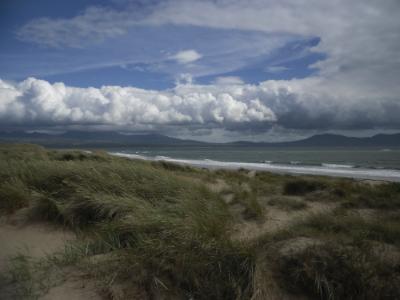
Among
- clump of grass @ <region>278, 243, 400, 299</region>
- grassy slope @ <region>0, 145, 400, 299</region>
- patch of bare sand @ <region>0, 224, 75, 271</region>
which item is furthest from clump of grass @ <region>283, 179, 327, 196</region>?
patch of bare sand @ <region>0, 224, 75, 271</region>

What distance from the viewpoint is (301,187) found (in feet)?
37.2

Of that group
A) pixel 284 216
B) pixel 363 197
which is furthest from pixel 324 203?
pixel 284 216

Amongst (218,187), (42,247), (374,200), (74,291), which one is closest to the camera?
(74,291)

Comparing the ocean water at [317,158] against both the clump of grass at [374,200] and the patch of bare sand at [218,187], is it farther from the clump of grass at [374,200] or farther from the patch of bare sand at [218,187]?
the patch of bare sand at [218,187]

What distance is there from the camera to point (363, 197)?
9.20 meters

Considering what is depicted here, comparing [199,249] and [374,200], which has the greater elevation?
[199,249]

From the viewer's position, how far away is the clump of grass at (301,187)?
11086mm

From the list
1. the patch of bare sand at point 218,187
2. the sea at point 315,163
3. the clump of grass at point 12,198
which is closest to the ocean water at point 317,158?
the sea at point 315,163

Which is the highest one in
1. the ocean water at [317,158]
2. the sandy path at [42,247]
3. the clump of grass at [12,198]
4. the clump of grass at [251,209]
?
the clump of grass at [12,198]

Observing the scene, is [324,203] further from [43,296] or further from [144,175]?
[43,296]

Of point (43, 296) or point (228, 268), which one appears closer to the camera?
point (43, 296)

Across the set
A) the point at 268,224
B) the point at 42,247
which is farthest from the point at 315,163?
the point at 42,247

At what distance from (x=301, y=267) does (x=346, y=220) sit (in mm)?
2351

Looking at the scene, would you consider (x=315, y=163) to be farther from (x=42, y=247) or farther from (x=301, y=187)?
(x=42, y=247)
